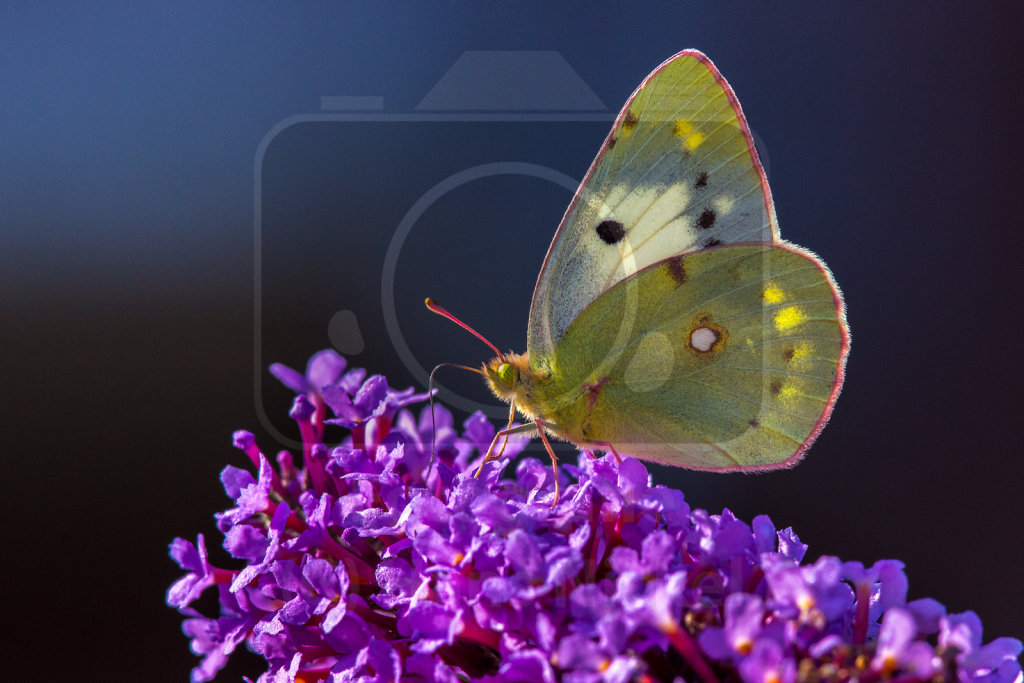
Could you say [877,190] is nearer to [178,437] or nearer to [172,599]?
[178,437]

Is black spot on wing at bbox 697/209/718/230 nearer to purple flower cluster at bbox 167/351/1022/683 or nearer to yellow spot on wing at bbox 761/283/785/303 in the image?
yellow spot on wing at bbox 761/283/785/303

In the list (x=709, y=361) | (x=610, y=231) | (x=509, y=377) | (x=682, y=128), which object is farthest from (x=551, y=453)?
(x=682, y=128)

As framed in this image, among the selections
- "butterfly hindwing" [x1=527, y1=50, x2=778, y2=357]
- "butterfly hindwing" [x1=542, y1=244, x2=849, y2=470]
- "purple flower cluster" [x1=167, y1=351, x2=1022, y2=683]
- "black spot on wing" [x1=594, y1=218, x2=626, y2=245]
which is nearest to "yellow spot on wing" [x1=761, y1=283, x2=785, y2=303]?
"butterfly hindwing" [x1=542, y1=244, x2=849, y2=470]

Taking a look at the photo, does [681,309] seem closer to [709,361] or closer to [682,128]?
[709,361]

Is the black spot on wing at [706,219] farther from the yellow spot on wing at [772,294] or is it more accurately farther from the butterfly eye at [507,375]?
the butterfly eye at [507,375]

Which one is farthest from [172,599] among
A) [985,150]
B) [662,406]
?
[985,150]

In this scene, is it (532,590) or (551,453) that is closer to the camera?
(532,590)
